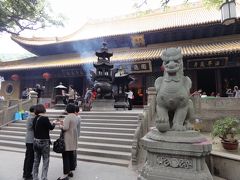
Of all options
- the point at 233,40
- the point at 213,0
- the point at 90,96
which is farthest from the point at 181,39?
the point at 90,96

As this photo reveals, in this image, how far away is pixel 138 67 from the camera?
1433 cm

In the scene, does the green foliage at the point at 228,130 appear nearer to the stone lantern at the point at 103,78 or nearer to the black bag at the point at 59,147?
the black bag at the point at 59,147

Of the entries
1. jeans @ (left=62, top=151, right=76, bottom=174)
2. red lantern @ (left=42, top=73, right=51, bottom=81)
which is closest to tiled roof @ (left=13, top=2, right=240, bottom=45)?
red lantern @ (left=42, top=73, right=51, bottom=81)

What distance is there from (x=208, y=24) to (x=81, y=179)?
1291cm

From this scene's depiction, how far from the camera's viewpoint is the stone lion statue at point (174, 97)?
3.83 m

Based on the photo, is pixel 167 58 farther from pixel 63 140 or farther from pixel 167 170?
pixel 63 140

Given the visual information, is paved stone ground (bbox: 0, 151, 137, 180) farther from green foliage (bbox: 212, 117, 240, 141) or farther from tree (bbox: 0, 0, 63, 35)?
tree (bbox: 0, 0, 63, 35)

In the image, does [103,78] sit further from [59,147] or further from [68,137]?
[59,147]

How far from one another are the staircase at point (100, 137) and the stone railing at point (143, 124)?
0.41 m

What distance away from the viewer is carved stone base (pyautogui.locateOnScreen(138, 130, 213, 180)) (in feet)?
11.5

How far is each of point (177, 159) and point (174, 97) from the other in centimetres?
108

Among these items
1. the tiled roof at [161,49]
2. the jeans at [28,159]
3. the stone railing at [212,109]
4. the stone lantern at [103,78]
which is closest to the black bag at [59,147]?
the jeans at [28,159]

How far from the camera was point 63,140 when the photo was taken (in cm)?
452

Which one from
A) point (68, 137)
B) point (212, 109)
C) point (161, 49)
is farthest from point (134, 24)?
point (68, 137)
